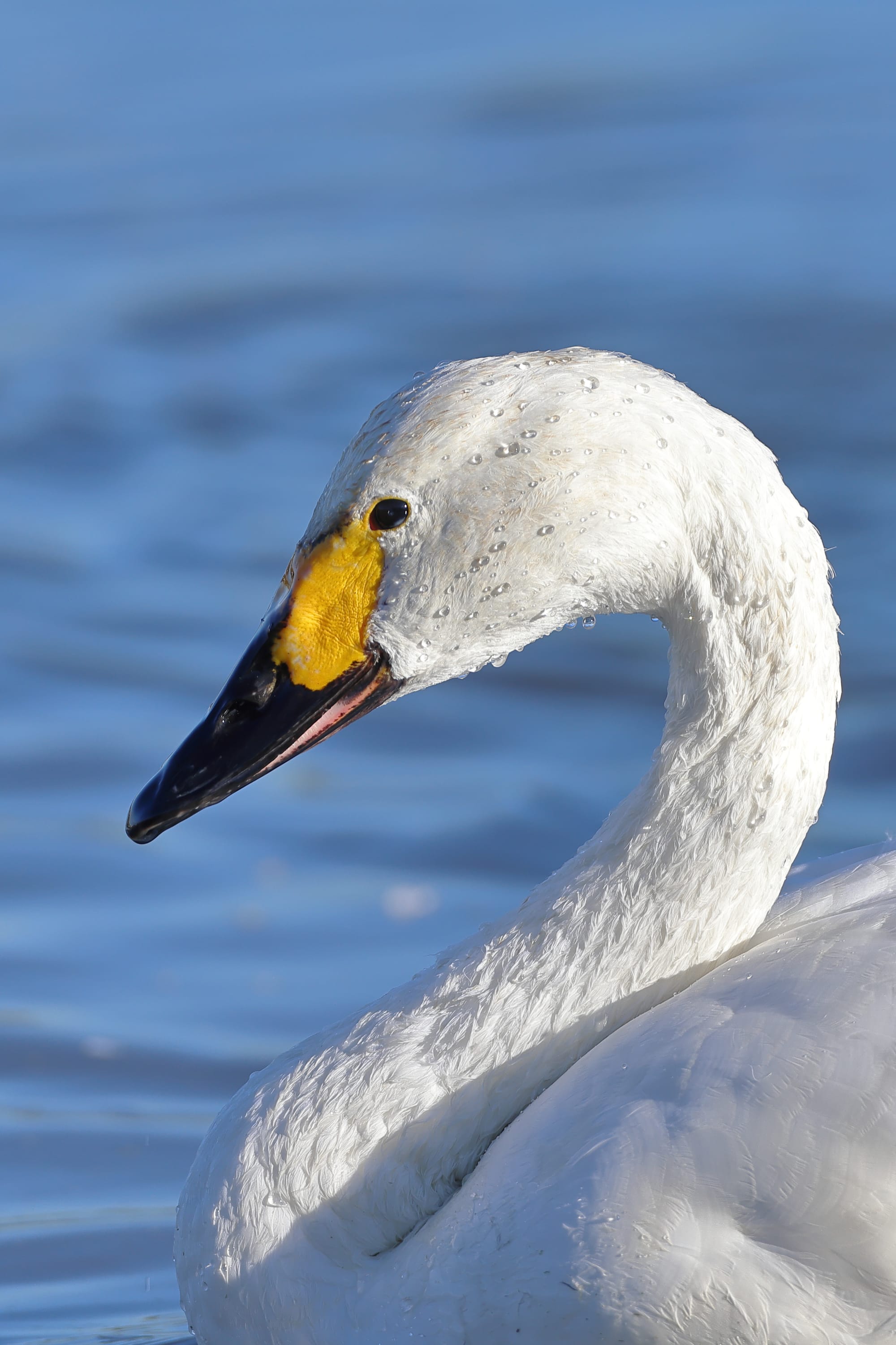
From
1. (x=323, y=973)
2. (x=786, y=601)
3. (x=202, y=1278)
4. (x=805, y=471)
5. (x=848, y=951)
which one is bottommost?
(x=202, y=1278)

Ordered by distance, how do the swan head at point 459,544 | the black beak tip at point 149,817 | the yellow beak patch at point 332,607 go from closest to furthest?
the swan head at point 459,544 < the yellow beak patch at point 332,607 < the black beak tip at point 149,817

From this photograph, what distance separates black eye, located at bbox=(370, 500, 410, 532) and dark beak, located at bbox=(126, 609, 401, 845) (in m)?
0.23

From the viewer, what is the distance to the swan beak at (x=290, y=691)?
3332mm

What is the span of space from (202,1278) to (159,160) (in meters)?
10.3

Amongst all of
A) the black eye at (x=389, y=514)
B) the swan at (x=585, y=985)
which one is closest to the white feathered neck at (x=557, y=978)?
the swan at (x=585, y=985)

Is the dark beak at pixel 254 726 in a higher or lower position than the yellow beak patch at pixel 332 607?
lower

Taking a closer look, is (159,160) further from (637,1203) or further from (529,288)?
(637,1203)

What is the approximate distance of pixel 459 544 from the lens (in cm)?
330

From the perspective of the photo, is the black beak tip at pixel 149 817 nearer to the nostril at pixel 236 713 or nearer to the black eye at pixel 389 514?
the nostril at pixel 236 713

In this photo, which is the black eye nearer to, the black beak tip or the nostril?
the nostril

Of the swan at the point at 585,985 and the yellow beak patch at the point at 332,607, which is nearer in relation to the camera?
the swan at the point at 585,985

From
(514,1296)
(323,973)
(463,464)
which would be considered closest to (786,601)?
(463,464)

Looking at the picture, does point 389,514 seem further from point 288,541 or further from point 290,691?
point 288,541

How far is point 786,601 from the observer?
3289 millimetres
